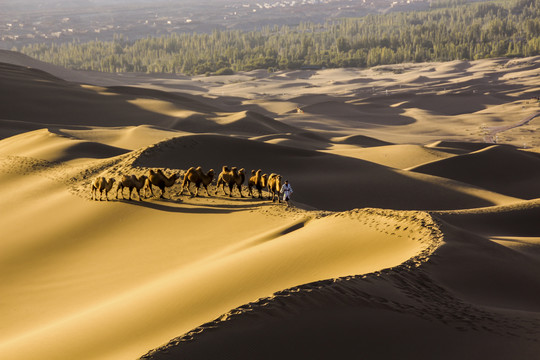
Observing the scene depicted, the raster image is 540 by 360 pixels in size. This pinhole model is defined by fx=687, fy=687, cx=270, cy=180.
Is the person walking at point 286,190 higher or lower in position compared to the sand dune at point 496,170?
higher

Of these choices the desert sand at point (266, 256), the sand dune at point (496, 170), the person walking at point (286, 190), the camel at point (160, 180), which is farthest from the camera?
the sand dune at point (496, 170)

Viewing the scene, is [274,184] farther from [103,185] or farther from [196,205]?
[103,185]

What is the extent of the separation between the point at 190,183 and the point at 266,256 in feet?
22.7

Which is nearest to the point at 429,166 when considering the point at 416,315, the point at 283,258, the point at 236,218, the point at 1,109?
the point at 236,218

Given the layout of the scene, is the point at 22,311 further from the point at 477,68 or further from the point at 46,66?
the point at 477,68

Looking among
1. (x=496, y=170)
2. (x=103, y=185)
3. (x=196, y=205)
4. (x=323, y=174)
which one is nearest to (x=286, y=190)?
(x=196, y=205)

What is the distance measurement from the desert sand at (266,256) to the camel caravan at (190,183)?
244mm

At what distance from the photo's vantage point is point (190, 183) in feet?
53.3

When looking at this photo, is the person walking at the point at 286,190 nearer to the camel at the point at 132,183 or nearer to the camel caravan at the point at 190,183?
the camel caravan at the point at 190,183

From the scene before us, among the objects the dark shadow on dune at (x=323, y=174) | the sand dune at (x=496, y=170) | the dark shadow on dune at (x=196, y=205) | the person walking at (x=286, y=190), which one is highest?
the person walking at (x=286, y=190)

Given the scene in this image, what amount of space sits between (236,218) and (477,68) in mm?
109959

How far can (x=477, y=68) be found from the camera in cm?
11588

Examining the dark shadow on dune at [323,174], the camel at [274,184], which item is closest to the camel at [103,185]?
the dark shadow on dune at [323,174]

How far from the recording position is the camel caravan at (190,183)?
15.0 metres
